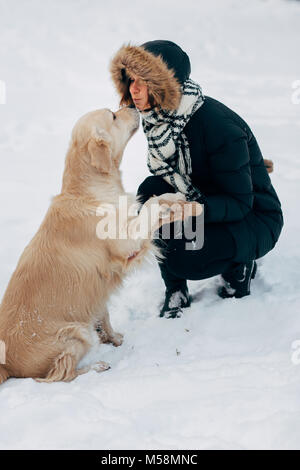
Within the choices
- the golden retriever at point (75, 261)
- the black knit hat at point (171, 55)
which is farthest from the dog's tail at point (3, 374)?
the black knit hat at point (171, 55)

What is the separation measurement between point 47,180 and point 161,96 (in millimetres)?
2782

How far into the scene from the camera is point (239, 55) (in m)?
8.34

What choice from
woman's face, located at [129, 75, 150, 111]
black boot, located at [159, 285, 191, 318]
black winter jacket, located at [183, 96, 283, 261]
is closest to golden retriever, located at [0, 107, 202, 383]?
Result: woman's face, located at [129, 75, 150, 111]

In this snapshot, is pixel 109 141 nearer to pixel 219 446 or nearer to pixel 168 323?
pixel 168 323

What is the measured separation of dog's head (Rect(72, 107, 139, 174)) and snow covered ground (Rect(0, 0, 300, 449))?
67cm

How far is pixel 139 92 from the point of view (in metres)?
2.50

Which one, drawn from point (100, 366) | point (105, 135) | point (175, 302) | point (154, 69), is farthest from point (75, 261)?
point (154, 69)

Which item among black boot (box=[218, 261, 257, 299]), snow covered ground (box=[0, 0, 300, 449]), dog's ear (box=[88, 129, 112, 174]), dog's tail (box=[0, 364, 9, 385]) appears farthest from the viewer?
black boot (box=[218, 261, 257, 299])

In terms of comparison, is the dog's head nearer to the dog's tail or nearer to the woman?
the woman

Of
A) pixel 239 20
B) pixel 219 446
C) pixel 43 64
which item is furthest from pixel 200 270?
pixel 239 20

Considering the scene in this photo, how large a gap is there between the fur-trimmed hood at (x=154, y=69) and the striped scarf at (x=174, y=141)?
3.0 inches

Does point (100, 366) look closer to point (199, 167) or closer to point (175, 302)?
point (175, 302)

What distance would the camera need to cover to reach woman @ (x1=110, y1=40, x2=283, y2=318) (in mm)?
2434

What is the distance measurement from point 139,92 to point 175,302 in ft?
4.42
